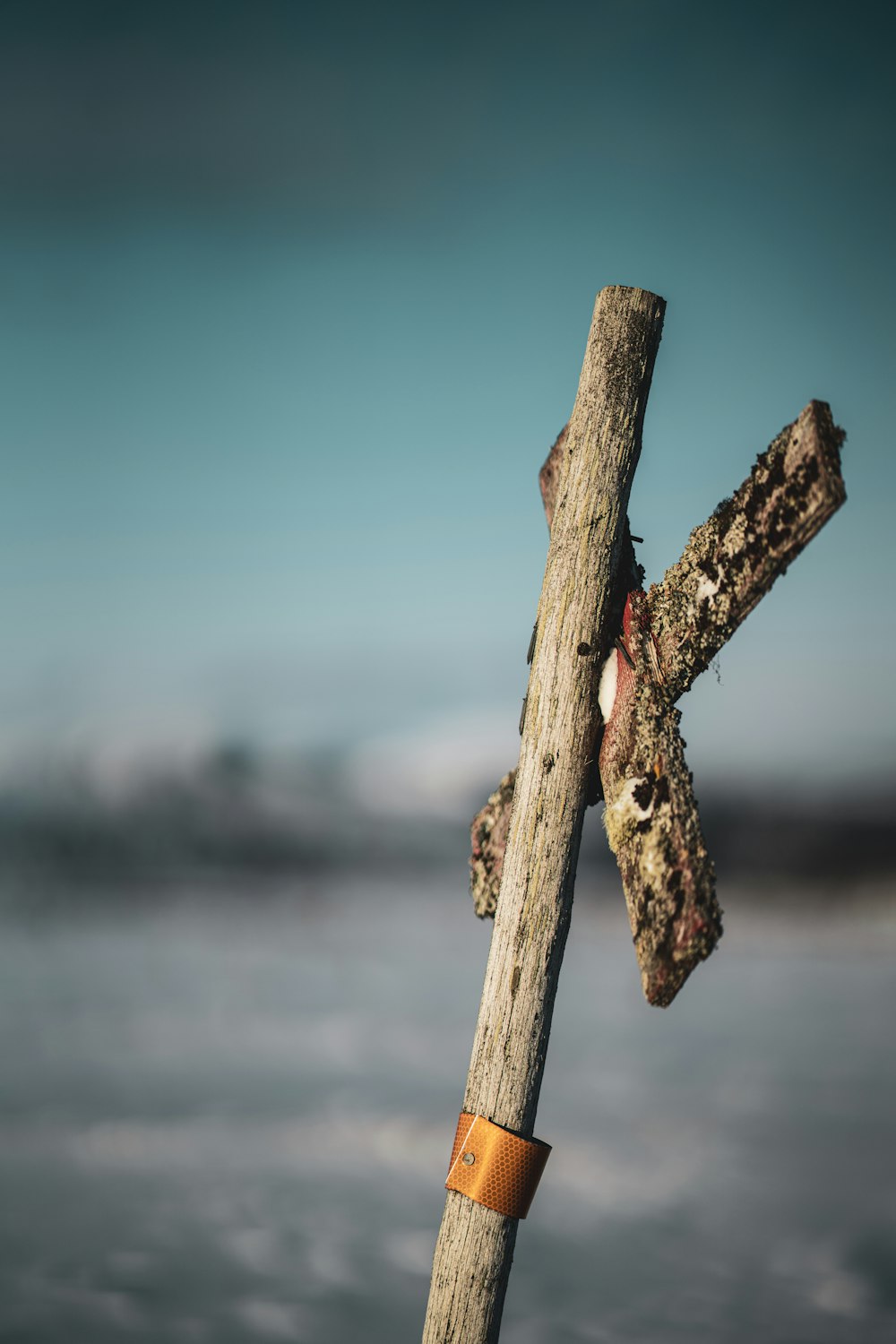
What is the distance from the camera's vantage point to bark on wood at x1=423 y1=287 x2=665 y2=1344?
6.31 ft

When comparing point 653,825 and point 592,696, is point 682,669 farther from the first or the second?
point 653,825

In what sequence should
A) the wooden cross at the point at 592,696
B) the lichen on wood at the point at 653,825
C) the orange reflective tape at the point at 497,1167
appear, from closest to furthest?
the lichen on wood at the point at 653,825 → the wooden cross at the point at 592,696 → the orange reflective tape at the point at 497,1167

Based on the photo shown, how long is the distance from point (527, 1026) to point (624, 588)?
886mm

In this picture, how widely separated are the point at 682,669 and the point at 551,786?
0.34 m

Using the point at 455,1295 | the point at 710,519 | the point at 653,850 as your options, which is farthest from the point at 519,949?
the point at 710,519

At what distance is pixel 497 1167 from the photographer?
1.89 m

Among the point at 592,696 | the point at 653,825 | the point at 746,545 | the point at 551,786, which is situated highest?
the point at 746,545

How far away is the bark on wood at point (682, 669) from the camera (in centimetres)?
165

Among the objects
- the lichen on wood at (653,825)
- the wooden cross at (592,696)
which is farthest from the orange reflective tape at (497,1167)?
the lichen on wood at (653,825)

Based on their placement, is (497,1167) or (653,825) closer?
(653,825)

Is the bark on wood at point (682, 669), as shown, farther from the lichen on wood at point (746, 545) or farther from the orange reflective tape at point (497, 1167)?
the orange reflective tape at point (497, 1167)

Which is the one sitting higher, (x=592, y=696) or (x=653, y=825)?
(x=592, y=696)

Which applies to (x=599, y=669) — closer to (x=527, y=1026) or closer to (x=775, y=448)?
(x=775, y=448)

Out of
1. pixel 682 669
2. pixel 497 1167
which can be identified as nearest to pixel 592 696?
pixel 682 669
